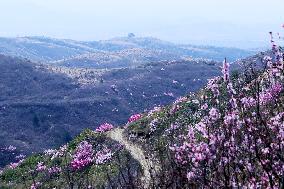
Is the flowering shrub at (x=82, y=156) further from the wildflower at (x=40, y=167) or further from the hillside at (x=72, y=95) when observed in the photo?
the hillside at (x=72, y=95)

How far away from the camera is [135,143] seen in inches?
1178

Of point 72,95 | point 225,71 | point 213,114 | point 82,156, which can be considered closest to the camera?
point 213,114

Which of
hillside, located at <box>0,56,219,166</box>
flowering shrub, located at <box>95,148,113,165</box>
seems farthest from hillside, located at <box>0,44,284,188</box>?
hillside, located at <box>0,56,219,166</box>

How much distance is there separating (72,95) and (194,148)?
126119 millimetres

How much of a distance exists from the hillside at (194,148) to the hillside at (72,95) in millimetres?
64835

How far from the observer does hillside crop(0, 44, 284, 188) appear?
700 cm

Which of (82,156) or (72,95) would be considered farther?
(72,95)

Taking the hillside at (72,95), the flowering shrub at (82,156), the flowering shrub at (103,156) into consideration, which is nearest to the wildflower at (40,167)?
the flowering shrub at (82,156)

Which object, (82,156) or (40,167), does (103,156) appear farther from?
(40,167)

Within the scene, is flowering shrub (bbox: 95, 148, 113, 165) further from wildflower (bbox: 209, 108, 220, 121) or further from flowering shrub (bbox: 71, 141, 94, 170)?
wildflower (bbox: 209, 108, 220, 121)

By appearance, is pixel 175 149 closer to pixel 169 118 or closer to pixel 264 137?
pixel 264 137

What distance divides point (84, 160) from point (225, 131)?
20.9 metres

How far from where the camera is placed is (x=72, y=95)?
436 ft

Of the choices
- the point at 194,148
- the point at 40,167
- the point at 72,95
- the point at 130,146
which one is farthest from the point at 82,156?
the point at 72,95
